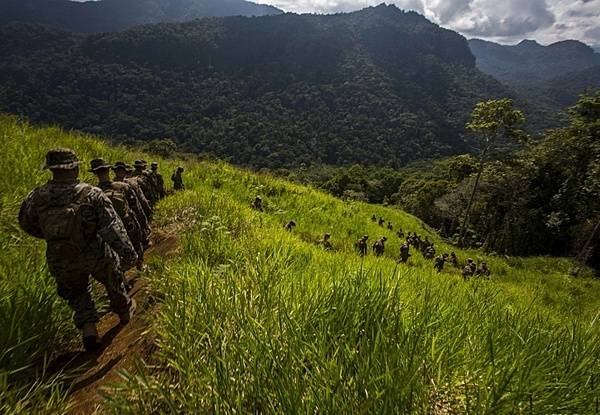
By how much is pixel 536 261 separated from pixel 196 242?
2768cm

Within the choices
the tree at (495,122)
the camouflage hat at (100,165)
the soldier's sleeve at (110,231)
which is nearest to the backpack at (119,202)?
the camouflage hat at (100,165)

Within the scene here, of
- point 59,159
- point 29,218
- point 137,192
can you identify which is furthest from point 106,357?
point 137,192

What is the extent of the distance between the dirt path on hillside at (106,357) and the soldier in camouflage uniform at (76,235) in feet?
0.55

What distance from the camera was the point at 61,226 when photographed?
3.76 m

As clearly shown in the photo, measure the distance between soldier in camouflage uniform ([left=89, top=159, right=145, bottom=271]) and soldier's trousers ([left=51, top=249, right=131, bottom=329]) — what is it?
158 centimetres

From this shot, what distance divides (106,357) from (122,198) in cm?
338

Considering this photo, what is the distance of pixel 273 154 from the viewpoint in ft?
398

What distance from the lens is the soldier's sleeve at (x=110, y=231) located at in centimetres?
400

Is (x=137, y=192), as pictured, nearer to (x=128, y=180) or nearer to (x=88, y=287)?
(x=128, y=180)

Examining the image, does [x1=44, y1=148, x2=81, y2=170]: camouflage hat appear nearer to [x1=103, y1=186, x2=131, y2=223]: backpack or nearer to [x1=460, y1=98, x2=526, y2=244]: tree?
[x1=103, y1=186, x2=131, y2=223]: backpack

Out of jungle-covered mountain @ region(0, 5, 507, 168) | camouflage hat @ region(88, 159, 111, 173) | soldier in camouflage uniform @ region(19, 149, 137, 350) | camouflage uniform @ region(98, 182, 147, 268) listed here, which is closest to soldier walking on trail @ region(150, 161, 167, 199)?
camouflage uniform @ region(98, 182, 147, 268)

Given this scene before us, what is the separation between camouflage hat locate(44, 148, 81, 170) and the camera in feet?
12.2

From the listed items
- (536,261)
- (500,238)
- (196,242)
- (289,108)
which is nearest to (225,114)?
(289,108)

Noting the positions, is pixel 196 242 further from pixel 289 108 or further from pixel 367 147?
pixel 289 108
